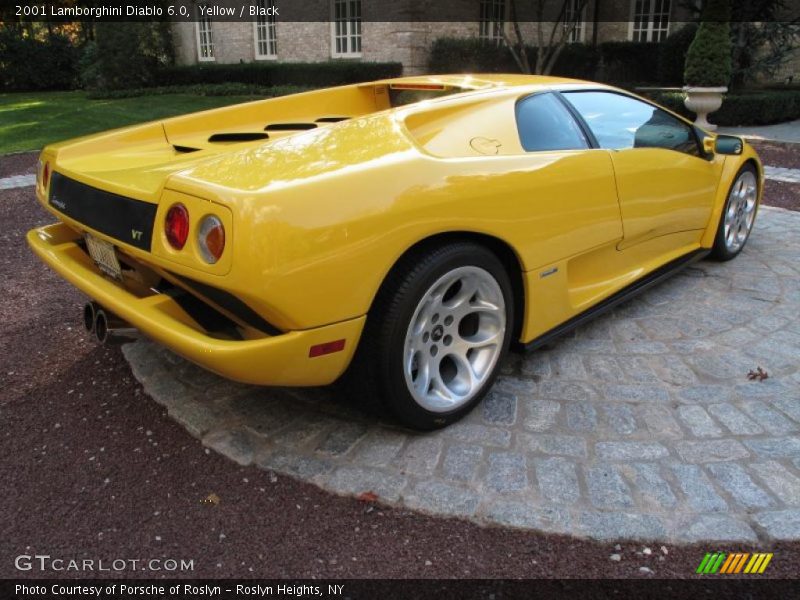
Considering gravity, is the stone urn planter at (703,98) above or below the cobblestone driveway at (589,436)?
above

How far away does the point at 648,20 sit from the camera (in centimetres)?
1938

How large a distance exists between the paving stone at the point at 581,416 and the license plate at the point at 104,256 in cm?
199

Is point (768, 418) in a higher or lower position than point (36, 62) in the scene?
lower

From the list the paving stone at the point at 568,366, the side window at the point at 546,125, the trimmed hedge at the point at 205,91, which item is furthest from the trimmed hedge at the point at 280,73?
the paving stone at the point at 568,366

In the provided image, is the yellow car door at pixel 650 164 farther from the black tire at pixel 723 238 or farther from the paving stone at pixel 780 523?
the paving stone at pixel 780 523

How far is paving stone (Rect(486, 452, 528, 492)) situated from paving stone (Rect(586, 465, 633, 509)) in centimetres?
24

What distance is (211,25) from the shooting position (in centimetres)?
2139

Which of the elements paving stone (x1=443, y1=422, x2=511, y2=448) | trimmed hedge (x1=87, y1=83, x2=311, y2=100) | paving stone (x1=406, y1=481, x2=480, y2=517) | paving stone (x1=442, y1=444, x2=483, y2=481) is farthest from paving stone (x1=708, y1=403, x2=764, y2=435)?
trimmed hedge (x1=87, y1=83, x2=311, y2=100)

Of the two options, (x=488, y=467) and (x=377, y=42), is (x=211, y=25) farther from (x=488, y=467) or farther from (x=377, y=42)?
(x=488, y=467)

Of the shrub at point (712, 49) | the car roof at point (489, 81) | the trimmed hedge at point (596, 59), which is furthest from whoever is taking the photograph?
the trimmed hedge at point (596, 59)

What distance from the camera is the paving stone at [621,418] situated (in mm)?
2758

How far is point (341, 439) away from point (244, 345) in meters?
0.73

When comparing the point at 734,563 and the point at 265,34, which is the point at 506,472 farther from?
the point at 265,34
